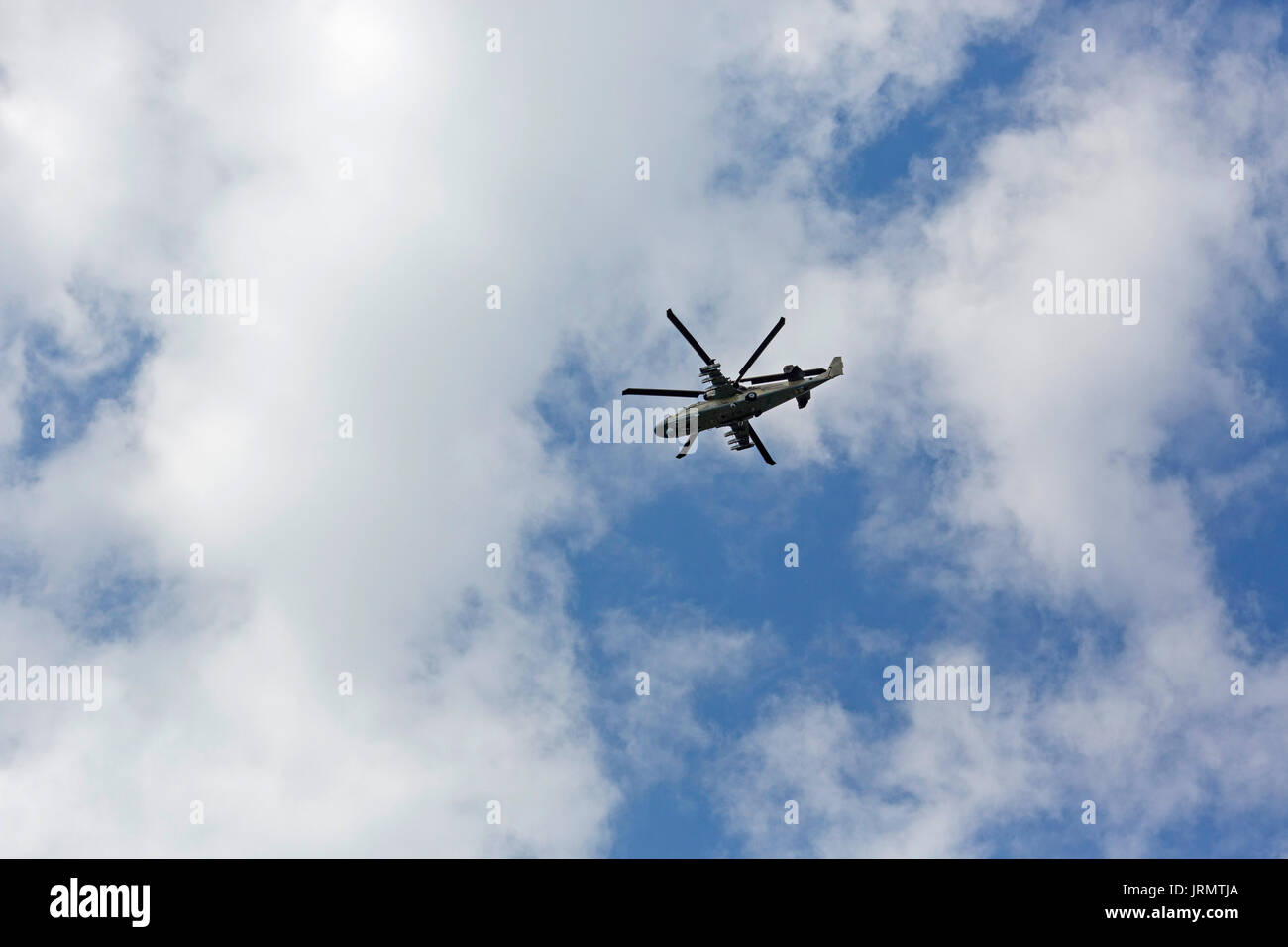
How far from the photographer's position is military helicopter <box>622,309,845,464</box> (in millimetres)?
72312

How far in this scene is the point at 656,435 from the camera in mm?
75625

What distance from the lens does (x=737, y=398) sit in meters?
73.2

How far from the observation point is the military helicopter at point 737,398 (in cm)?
7231
